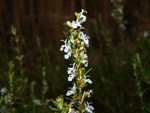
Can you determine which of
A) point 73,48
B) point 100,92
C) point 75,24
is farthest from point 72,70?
point 100,92

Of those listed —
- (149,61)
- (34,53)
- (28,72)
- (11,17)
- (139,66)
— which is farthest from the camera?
(11,17)

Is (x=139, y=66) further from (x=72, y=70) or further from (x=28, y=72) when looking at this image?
(x=28, y=72)

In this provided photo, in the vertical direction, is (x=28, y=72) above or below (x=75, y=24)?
above

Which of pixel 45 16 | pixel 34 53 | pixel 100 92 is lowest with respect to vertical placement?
pixel 100 92

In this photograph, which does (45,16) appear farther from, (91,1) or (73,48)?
(73,48)

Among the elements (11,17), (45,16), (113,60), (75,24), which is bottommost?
(75,24)

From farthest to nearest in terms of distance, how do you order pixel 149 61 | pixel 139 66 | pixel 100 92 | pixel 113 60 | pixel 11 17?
Answer: pixel 11 17 → pixel 113 60 → pixel 100 92 → pixel 149 61 → pixel 139 66

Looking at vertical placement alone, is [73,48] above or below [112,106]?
below

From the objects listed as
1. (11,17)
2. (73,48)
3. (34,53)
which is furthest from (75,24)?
(11,17)

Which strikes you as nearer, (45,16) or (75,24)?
(75,24)
